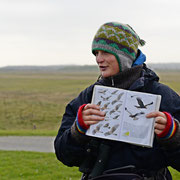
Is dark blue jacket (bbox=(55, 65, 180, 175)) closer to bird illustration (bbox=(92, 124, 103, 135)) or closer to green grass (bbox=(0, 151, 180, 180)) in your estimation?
bird illustration (bbox=(92, 124, 103, 135))

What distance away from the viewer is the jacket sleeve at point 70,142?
2299 millimetres

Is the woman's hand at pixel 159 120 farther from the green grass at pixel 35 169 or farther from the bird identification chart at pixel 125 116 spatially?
the green grass at pixel 35 169

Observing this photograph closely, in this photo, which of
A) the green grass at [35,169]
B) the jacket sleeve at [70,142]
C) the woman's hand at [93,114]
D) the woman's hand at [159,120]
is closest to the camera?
the woman's hand at [159,120]

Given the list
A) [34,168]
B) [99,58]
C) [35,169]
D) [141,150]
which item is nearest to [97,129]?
[141,150]

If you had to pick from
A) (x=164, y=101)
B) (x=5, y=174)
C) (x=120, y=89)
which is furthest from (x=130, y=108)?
(x=5, y=174)

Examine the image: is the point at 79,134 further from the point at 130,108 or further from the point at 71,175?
the point at 71,175

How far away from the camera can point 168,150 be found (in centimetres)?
213

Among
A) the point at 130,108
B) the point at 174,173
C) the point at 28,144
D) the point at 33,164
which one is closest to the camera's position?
the point at 130,108

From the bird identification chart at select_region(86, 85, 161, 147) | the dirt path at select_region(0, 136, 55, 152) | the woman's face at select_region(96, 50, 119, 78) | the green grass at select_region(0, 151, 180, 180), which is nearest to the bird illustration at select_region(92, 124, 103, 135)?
the bird identification chart at select_region(86, 85, 161, 147)

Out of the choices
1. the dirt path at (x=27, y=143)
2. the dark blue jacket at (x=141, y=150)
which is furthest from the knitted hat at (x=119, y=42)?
the dirt path at (x=27, y=143)

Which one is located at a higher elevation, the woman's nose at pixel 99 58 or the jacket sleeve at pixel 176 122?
the woman's nose at pixel 99 58

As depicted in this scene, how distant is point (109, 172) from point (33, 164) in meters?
6.77

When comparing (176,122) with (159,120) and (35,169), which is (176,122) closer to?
(159,120)

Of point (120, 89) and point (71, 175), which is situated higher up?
point (120, 89)
